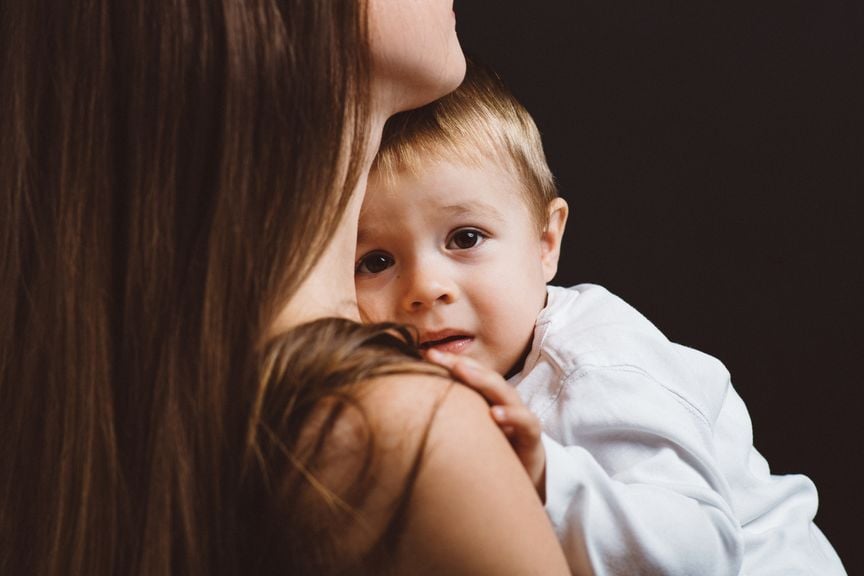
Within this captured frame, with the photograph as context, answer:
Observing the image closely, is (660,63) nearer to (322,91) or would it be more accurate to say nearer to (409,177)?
(409,177)

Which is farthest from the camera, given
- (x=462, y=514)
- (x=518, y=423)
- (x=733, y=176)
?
(x=733, y=176)

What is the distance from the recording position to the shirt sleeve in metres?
1.02

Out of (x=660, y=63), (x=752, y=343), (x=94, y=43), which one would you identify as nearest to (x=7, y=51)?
(x=94, y=43)

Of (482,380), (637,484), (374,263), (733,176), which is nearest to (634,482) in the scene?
(637,484)

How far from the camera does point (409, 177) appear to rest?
1.28m

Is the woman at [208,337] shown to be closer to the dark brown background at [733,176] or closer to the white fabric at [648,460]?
the white fabric at [648,460]

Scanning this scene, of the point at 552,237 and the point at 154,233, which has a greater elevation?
the point at 154,233

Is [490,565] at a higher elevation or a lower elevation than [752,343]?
higher

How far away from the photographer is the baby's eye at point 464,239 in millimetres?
1318

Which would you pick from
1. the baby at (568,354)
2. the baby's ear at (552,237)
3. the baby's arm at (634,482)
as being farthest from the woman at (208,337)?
the baby's ear at (552,237)

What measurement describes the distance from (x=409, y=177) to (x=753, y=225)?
0.88 m

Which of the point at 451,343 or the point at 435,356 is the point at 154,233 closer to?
the point at 435,356

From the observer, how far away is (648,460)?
1143 millimetres

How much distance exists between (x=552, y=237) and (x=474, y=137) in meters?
0.25
